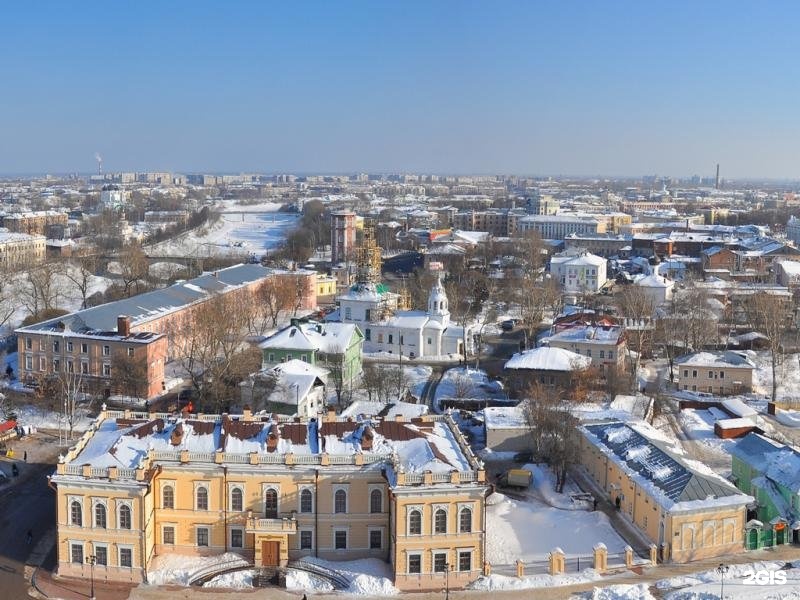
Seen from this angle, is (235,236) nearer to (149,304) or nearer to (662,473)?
(149,304)

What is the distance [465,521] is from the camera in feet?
63.5

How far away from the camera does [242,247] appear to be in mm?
93062

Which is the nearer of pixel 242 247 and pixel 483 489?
pixel 483 489

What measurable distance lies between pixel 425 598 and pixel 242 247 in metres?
77.1

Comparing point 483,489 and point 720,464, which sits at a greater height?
point 483,489

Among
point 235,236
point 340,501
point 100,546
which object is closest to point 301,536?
point 340,501

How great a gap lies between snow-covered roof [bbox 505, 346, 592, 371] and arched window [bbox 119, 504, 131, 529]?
61.4 feet

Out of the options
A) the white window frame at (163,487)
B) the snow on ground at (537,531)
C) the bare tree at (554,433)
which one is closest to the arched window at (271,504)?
the white window frame at (163,487)

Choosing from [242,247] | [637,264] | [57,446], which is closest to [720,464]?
[57,446]

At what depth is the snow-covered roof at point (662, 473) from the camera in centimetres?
2042

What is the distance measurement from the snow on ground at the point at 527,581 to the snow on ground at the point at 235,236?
61.0 meters

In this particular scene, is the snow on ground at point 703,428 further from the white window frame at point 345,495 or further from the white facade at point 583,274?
the white facade at point 583,274

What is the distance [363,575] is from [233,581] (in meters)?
2.78

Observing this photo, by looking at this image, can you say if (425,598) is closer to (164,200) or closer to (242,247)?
(242,247)
